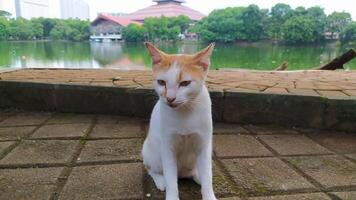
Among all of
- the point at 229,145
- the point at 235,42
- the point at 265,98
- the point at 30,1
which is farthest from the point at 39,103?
the point at 30,1

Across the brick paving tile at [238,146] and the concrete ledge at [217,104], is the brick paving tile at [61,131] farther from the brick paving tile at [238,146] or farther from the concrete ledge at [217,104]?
the brick paving tile at [238,146]

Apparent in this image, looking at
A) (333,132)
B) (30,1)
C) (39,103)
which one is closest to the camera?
(333,132)

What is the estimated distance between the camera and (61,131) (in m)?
2.77

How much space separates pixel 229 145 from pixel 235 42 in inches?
1775

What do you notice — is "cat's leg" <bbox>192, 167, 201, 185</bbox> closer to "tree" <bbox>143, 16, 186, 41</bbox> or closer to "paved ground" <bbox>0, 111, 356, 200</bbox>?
"paved ground" <bbox>0, 111, 356, 200</bbox>

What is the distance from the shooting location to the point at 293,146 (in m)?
2.49

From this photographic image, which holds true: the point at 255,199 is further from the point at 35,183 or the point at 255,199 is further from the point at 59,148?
the point at 59,148

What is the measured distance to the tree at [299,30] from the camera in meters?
37.9

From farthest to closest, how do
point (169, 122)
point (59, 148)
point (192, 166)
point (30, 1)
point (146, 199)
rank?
point (30, 1) → point (59, 148) → point (192, 166) → point (146, 199) → point (169, 122)

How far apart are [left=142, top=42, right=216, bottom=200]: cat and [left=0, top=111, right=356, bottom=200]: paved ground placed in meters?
0.19

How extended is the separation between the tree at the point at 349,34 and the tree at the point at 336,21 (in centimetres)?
378

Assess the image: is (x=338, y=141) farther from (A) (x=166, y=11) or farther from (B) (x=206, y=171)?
(A) (x=166, y=11)

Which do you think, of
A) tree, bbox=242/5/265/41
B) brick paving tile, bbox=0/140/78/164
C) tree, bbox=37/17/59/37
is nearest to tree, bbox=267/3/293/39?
tree, bbox=242/5/265/41

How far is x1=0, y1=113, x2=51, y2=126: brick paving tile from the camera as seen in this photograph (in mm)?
2982
